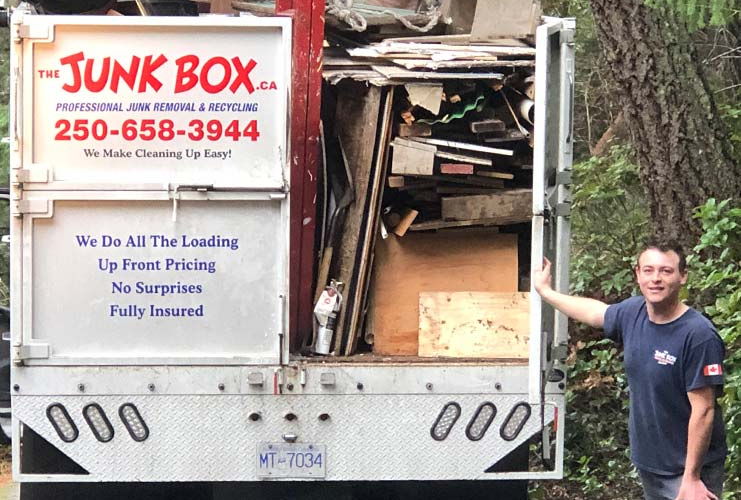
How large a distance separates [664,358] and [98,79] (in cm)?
264

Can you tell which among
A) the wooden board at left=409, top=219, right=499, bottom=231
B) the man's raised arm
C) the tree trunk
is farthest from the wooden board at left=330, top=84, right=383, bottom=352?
the tree trunk

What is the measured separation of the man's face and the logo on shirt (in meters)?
0.18

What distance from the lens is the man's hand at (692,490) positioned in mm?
4414

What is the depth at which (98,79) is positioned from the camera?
17.6ft

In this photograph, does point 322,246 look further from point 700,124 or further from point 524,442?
point 700,124

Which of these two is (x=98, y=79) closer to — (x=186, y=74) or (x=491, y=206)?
(x=186, y=74)

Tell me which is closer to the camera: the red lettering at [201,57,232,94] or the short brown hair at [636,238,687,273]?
the short brown hair at [636,238,687,273]

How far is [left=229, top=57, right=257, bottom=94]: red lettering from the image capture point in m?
5.36

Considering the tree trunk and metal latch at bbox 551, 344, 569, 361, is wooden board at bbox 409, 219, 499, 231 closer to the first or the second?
metal latch at bbox 551, 344, 569, 361

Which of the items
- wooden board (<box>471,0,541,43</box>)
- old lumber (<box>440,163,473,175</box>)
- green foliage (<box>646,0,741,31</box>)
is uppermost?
green foliage (<box>646,0,741,31</box>)

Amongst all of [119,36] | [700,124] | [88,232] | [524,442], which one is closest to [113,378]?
[88,232]

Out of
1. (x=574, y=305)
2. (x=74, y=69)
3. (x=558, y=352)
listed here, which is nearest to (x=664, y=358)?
(x=574, y=305)

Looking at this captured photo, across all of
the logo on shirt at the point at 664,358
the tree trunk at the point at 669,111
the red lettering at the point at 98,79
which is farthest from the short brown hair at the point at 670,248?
the tree trunk at the point at 669,111

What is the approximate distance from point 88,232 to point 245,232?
67 centimetres
